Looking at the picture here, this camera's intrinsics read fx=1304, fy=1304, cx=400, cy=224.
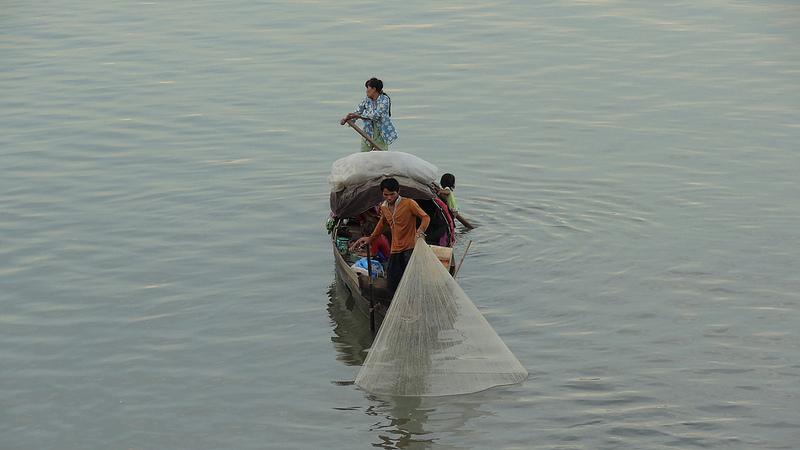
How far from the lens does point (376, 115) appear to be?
16.1 meters

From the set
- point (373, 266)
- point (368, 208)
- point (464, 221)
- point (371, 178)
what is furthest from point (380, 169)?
point (464, 221)

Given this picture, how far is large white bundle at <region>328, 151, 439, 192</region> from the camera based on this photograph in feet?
46.6

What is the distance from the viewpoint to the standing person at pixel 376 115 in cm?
1605

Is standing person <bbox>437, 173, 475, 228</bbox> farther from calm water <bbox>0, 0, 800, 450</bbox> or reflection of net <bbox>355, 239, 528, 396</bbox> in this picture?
reflection of net <bbox>355, 239, 528, 396</bbox>

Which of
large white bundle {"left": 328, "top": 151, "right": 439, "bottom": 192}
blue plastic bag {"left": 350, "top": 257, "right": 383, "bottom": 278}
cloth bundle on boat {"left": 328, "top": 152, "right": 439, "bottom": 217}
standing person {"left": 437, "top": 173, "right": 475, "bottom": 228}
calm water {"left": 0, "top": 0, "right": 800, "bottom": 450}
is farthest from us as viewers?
standing person {"left": 437, "top": 173, "right": 475, "bottom": 228}

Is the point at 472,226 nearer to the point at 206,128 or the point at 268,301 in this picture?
the point at 268,301

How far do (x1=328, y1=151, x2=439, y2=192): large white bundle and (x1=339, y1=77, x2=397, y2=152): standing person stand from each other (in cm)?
164

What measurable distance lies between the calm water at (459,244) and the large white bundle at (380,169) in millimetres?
1298

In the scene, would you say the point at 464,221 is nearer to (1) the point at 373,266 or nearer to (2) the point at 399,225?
(1) the point at 373,266

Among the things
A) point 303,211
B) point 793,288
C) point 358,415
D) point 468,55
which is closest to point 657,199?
point 793,288

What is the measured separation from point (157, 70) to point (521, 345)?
560 inches

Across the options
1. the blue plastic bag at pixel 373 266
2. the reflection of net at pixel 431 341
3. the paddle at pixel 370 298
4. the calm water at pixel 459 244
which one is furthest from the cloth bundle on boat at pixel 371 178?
the reflection of net at pixel 431 341

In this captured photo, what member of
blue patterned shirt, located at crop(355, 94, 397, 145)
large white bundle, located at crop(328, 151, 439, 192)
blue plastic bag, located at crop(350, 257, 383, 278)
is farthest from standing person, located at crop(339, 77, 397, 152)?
blue plastic bag, located at crop(350, 257, 383, 278)

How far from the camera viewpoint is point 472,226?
54.0 ft
